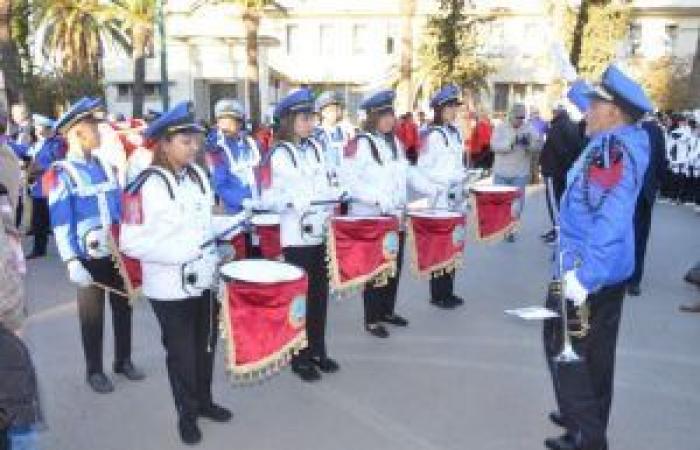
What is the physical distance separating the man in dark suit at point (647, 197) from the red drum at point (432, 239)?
1911 mm

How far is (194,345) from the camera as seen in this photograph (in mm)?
4727

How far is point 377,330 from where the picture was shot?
689 centimetres

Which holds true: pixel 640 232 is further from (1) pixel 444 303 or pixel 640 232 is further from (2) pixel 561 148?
(1) pixel 444 303

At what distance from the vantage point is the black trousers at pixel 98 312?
5.29m

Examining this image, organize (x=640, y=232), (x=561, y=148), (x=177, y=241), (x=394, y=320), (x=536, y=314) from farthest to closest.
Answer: (x=561, y=148) < (x=640, y=232) < (x=394, y=320) < (x=177, y=241) < (x=536, y=314)

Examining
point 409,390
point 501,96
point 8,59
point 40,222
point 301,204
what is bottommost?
point 409,390

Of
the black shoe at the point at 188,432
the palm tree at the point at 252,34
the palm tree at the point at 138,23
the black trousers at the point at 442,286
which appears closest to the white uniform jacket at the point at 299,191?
the black shoe at the point at 188,432

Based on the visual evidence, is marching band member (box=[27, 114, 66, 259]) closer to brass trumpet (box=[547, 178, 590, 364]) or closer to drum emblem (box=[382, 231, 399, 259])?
drum emblem (box=[382, 231, 399, 259])

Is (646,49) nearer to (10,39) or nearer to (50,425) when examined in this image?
(10,39)

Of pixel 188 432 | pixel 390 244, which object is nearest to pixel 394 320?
pixel 390 244

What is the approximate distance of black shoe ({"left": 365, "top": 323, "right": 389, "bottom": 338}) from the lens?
270 inches

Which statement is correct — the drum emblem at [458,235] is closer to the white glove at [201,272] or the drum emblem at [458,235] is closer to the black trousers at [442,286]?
the black trousers at [442,286]

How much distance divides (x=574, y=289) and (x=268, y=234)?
3544 millimetres

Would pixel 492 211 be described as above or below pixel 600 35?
below
